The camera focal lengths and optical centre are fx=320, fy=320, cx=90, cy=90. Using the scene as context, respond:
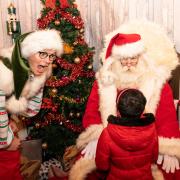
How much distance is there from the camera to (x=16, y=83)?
247 cm

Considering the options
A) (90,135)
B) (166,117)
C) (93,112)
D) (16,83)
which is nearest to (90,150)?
(90,135)

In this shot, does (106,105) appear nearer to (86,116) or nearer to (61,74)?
(86,116)

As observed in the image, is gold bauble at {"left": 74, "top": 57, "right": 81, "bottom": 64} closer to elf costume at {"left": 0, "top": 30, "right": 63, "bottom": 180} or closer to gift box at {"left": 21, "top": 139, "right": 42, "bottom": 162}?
elf costume at {"left": 0, "top": 30, "right": 63, "bottom": 180}

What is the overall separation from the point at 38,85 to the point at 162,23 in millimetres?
1833

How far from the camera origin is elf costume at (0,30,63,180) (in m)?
2.39

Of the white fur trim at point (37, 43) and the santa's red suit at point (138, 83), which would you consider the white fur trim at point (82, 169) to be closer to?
the santa's red suit at point (138, 83)

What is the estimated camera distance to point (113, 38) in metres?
2.90

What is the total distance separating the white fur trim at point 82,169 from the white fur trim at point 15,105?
670mm

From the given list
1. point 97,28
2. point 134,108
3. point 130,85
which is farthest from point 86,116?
point 97,28

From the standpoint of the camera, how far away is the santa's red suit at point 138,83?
9.08 ft

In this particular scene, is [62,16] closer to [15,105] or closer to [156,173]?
[15,105]

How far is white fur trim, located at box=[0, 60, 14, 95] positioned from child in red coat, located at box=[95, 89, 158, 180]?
2.66 feet

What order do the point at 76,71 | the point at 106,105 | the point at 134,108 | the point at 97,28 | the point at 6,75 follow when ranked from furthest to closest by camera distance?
the point at 97,28 → the point at 76,71 → the point at 106,105 → the point at 6,75 → the point at 134,108

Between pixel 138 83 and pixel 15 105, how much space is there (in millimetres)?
1098
